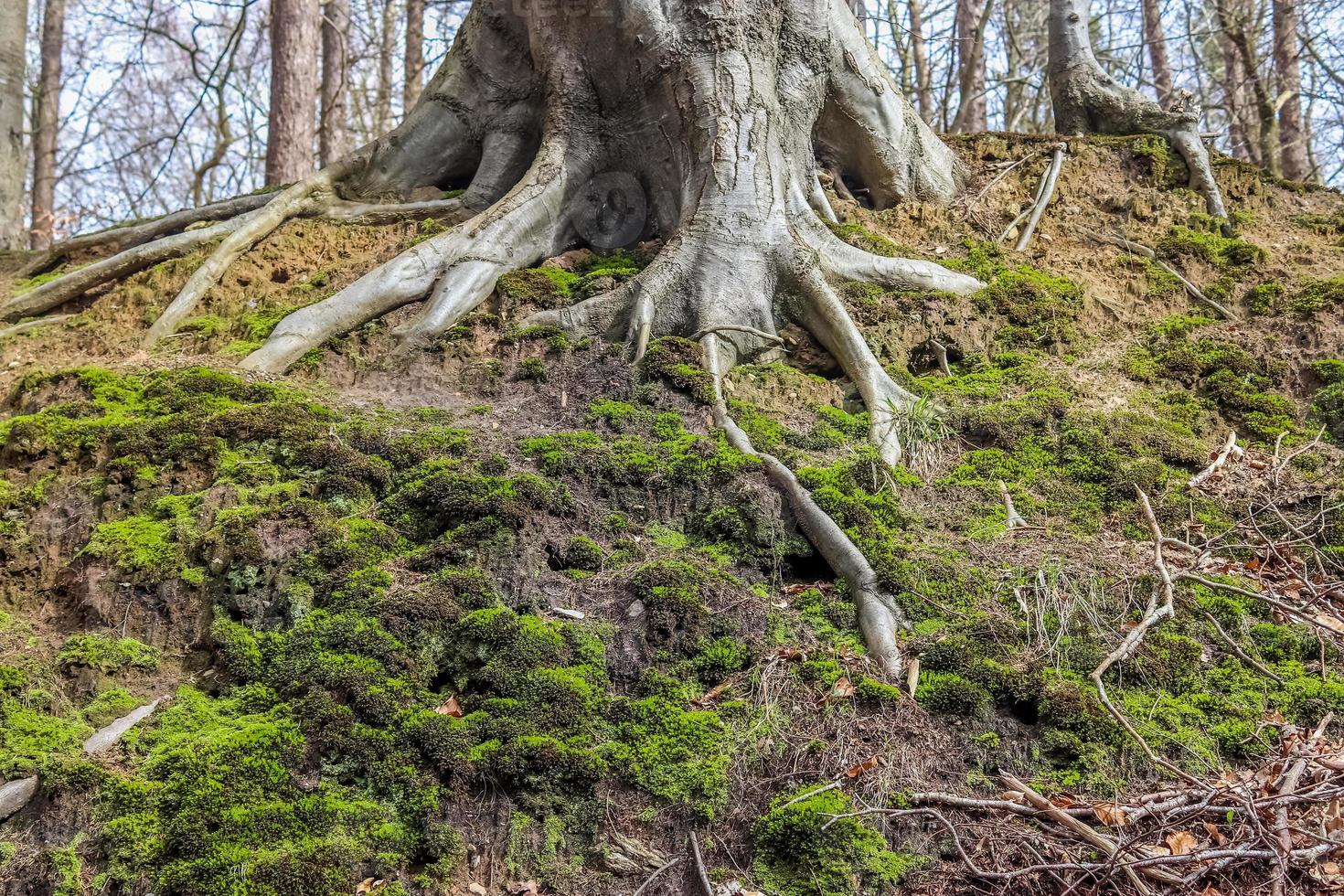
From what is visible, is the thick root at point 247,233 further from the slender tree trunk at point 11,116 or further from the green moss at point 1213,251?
the green moss at point 1213,251

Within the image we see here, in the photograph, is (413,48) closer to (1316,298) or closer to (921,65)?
(921,65)

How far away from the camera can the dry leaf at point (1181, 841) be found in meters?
3.27

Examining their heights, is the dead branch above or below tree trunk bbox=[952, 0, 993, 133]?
below

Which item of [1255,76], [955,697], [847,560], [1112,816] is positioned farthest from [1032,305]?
[1255,76]

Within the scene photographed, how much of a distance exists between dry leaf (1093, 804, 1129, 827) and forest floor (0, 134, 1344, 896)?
32 mm

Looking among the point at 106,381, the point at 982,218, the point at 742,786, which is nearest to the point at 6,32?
the point at 106,381

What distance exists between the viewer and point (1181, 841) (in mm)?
3305

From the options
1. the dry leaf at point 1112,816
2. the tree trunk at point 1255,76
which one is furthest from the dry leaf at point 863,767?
the tree trunk at point 1255,76

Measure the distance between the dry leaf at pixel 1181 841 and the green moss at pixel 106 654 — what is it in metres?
3.89

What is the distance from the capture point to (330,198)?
780 centimetres

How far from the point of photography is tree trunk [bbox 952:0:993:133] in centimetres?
1311

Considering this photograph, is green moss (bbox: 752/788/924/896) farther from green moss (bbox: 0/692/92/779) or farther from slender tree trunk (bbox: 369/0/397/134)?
slender tree trunk (bbox: 369/0/397/134)

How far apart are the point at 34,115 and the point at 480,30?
15.7m

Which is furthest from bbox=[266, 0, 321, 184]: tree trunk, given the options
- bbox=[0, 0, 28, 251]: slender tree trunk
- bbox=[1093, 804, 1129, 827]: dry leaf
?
bbox=[1093, 804, 1129, 827]: dry leaf
